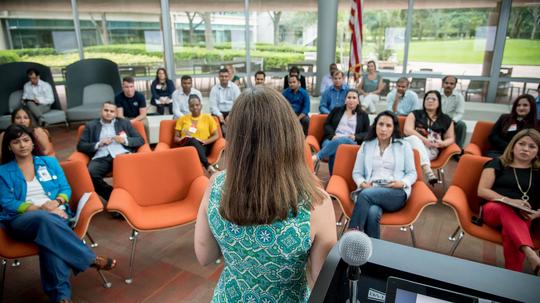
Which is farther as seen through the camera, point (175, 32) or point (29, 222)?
point (175, 32)

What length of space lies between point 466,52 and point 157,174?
279 inches

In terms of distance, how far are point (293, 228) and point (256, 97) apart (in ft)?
1.41

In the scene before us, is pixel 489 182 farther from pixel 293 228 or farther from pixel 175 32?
pixel 175 32

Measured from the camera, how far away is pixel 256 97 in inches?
42.9

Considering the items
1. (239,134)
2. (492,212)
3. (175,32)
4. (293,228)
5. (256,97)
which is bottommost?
(492,212)

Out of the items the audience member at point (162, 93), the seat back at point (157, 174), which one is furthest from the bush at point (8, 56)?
the seat back at point (157, 174)

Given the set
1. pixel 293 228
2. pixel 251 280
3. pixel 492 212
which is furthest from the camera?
pixel 492 212

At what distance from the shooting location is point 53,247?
2.45 m

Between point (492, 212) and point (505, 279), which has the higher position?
point (505, 279)

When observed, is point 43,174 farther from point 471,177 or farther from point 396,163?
point 471,177

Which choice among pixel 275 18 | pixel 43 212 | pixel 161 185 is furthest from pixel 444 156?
pixel 275 18

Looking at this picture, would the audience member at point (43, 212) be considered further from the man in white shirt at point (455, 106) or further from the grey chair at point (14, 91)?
the man in white shirt at point (455, 106)

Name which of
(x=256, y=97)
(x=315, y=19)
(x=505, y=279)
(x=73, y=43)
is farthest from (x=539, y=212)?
(x=73, y=43)

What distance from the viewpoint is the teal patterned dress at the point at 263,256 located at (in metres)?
1.14
